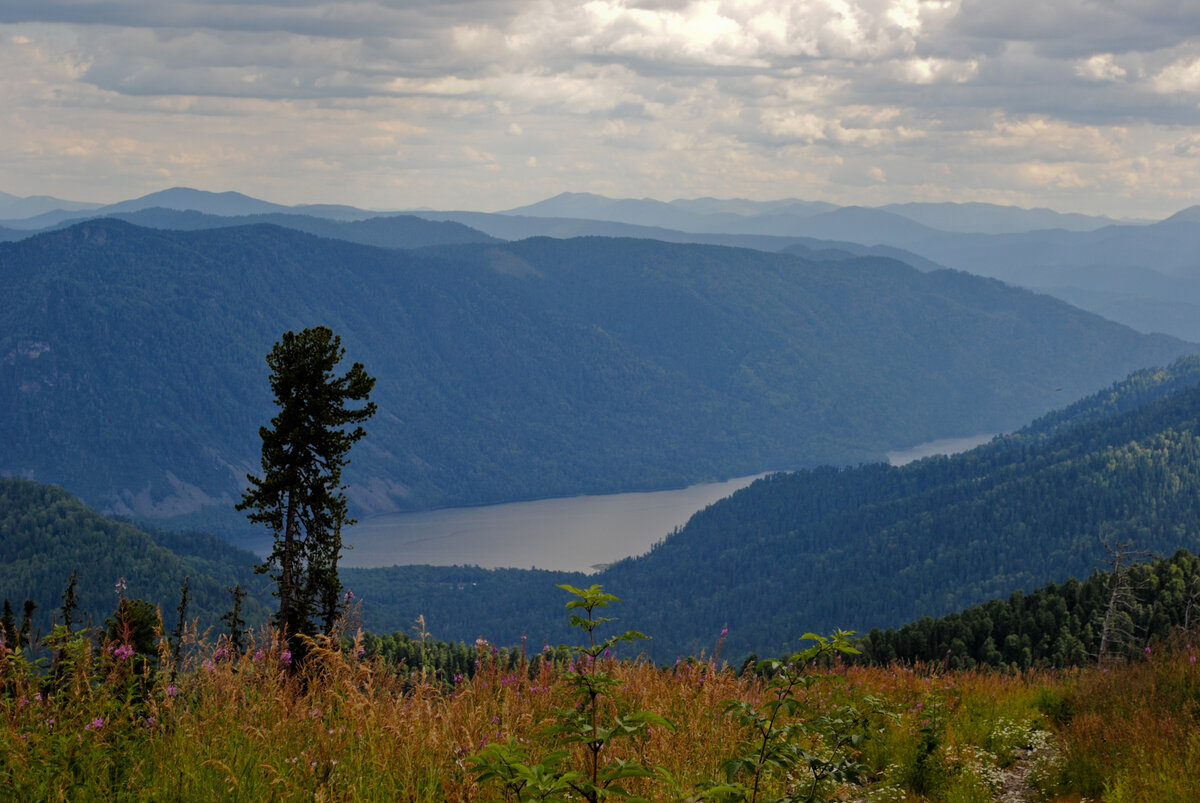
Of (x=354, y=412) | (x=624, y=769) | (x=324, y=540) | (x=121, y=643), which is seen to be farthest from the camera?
(x=354, y=412)

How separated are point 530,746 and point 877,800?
371 centimetres

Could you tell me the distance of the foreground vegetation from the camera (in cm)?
682

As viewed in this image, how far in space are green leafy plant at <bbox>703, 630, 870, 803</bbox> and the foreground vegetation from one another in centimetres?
3

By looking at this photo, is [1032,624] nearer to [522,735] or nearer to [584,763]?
[522,735]

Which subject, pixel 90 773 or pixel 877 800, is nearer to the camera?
pixel 90 773

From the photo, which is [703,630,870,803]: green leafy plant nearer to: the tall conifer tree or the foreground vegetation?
the foreground vegetation

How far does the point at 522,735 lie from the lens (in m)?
8.09

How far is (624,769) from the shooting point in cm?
554

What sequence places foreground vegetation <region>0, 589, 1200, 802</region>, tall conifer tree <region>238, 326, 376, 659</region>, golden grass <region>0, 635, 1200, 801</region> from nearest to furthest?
1. foreground vegetation <region>0, 589, 1200, 802</region>
2. golden grass <region>0, 635, 1200, 801</region>
3. tall conifer tree <region>238, 326, 376, 659</region>

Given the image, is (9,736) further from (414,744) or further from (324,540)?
(324,540)

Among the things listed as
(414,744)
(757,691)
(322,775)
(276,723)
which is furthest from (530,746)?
(757,691)

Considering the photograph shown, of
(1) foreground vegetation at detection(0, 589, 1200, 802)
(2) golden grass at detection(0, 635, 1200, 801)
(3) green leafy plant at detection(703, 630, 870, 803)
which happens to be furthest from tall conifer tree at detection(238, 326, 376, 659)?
(3) green leafy plant at detection(703, 630, 870, 803)

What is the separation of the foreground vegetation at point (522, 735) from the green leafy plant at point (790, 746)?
0.03 m

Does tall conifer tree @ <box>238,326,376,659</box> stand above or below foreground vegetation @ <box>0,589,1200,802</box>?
above
